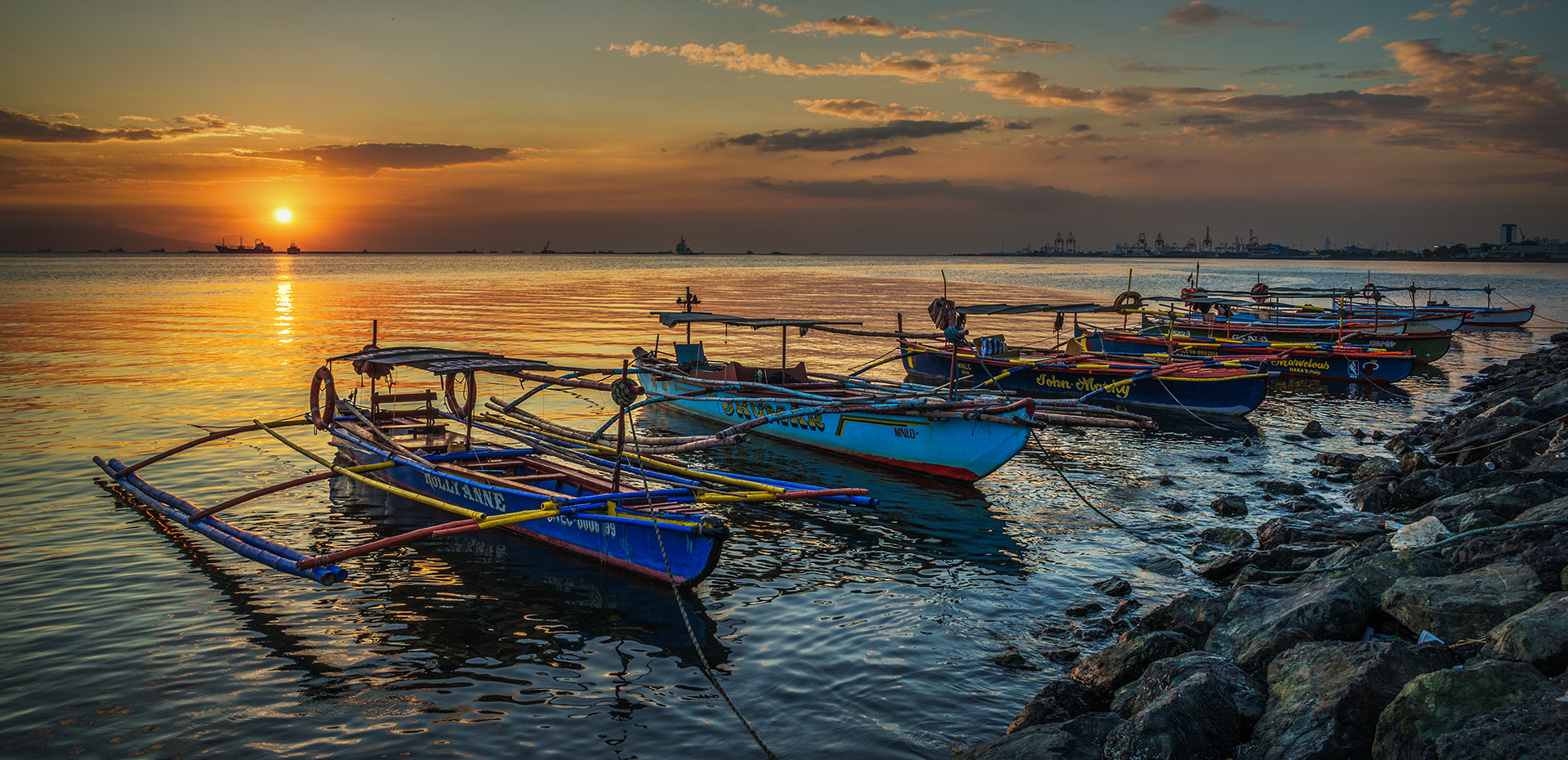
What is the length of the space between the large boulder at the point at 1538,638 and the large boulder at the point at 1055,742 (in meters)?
2.82

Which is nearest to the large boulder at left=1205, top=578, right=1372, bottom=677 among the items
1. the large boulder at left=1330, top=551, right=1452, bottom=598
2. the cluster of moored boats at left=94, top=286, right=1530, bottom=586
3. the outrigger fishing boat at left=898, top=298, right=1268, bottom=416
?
the large boulder at left=1330, top=551, right=1452, bottom=598

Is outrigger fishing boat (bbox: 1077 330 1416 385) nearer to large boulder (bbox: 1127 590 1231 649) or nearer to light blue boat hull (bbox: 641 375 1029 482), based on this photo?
light blue boat hull (bbox: 641 375 1029 482)

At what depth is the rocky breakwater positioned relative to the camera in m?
5.77

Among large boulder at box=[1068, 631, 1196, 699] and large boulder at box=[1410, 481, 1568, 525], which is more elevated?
large boulder at box=[1410, 481, 1568, 525]

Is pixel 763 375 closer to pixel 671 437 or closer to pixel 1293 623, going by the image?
pixel 671 437

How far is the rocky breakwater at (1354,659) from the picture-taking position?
5773mm

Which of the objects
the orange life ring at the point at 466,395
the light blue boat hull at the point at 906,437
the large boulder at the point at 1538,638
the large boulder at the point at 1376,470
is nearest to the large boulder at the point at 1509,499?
the large boulder at the point at 1538,638

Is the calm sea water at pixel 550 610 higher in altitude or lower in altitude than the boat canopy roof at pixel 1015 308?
lower

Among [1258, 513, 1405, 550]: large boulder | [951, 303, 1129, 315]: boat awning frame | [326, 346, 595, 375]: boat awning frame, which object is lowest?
[1258, 513, 1405, 550]: large boulder

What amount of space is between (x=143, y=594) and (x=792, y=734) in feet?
31.0

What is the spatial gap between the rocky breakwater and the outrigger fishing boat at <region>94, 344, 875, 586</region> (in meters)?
4.84

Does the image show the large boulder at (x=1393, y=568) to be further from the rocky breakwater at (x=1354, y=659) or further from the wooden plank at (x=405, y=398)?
the wooden plank at (x=405, y=398)

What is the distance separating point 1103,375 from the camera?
91.5 feet

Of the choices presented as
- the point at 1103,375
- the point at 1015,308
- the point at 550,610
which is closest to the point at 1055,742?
the point at 550,610
